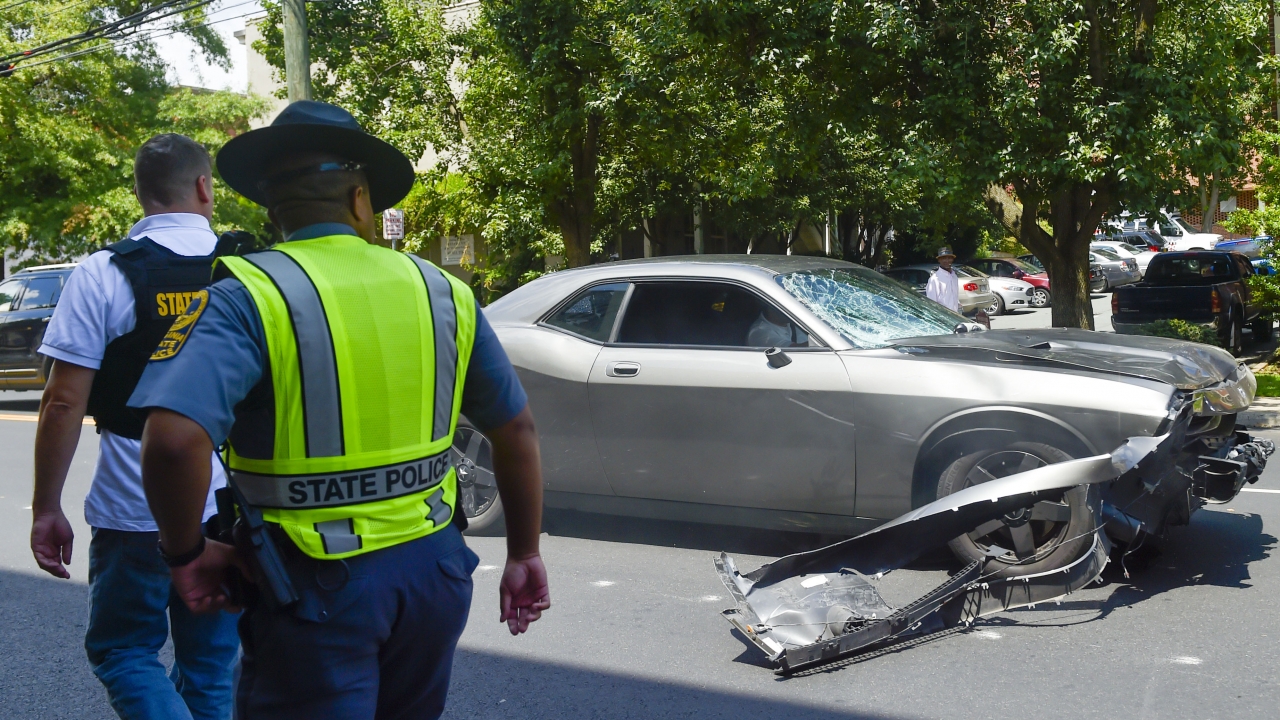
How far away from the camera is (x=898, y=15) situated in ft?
38.1

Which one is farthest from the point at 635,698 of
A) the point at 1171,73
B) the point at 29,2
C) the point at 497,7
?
the point at 29,2

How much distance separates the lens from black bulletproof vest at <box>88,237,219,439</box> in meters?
2.89

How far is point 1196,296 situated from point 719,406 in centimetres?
1389

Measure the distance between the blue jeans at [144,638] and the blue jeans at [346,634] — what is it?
36.4 inches

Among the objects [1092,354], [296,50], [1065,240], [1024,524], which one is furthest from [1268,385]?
[296,50]

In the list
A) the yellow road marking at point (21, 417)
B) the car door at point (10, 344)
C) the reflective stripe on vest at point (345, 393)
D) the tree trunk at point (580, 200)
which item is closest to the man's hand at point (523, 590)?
the reflective stripe on vest at point (345, 393)

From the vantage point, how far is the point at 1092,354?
5.31 m

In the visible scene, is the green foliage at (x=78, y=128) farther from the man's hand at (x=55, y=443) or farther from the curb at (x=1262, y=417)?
the man's hand at (x=55, y=443)

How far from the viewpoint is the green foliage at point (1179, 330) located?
15.0 metres

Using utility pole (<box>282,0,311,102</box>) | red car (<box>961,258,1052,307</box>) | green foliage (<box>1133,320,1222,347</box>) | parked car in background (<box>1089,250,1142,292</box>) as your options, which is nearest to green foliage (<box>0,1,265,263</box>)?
utility pole (<box>282,0,311,102</box>)

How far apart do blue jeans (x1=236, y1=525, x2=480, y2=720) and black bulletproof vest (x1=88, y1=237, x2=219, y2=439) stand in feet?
3.69

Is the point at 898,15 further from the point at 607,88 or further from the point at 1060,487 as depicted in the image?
the point at 1060,487

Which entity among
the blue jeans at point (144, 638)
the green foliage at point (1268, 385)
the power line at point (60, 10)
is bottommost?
the green foliage at point (1268, 385)

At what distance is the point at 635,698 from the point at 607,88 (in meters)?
13.2
